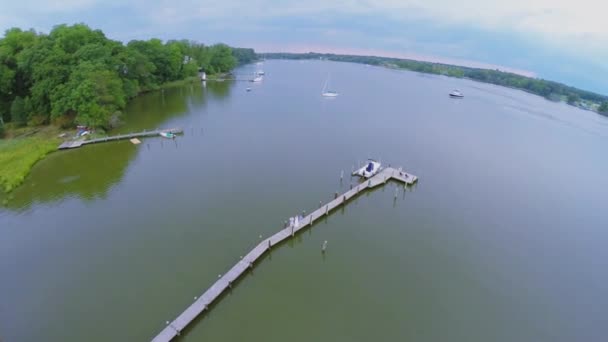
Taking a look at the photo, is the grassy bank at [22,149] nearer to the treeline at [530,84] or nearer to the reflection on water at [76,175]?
the reflection on water at [76,175]

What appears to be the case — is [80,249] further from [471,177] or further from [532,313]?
[471,177]

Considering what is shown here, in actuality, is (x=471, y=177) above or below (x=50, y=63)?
below

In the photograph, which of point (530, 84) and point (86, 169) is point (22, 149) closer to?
point (86, 169)

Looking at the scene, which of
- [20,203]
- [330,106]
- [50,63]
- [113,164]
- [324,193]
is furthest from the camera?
[330,106]

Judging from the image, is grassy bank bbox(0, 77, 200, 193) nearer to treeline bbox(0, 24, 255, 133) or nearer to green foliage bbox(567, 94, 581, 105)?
treeline bbox(0, 24, 255, 133)

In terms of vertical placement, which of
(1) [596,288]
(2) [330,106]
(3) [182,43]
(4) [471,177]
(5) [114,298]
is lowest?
(5) [114,298]

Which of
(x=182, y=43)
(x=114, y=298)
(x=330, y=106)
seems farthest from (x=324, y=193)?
(x=182, y=43)

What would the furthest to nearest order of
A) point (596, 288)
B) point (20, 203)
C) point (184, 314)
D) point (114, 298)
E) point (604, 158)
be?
point (604, 158)
point (20, 203)
point (596, 288)
point (114, 298)
point (184, 314)
